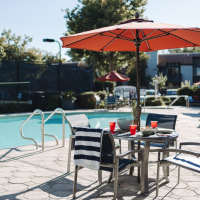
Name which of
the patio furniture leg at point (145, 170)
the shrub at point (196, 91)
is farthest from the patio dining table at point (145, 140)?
the shrub at point (196, 91)

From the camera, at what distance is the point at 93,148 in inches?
149

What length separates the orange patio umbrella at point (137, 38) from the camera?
455 cm

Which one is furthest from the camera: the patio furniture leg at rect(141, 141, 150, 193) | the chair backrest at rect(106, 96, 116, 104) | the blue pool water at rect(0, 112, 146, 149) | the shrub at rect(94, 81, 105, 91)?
the shrub at rect(94, 81, 105, 91)

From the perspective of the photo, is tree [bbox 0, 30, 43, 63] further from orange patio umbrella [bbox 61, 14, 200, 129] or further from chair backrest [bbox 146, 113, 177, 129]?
chair backrest [bbox 146, 113, 177, 129]

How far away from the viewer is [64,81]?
20.1m

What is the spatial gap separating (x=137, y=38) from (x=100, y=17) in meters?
21.5

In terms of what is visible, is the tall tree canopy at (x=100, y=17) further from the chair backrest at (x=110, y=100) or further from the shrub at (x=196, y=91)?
the chair backrest at (x=110, y=100)

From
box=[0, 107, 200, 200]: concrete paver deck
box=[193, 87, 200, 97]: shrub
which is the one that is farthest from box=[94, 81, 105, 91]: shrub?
box=[0, 107, 200, 200]: concrete paver deck

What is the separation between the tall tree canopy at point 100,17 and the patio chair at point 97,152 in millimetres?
22007

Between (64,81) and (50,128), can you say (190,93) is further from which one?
(50,128)

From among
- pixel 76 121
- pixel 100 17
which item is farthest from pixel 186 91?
pixel 76 121

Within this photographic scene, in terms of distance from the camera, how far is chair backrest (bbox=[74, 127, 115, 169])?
374 centimetres

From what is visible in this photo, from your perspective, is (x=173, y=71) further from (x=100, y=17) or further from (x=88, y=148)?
(x=88, y=148)

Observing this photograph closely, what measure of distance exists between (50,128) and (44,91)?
6.34 m
